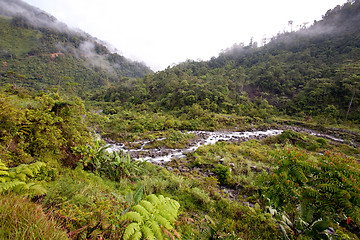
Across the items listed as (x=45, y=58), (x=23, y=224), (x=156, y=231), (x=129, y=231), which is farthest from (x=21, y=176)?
(x=45, y=58)

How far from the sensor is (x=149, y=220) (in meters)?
2.76

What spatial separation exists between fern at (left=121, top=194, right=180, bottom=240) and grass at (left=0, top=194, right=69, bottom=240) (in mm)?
976

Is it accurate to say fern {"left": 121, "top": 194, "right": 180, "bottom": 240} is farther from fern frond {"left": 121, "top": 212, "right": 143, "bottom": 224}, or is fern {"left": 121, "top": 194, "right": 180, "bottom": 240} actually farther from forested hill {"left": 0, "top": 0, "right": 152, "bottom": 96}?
forested hill {"left": 0, "top": 0, "right": 152, "bottom": 96}

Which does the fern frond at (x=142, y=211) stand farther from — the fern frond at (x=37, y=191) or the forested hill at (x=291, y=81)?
the forested hill at (x=291, y=81)

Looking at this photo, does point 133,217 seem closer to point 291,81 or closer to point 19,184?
point 19,184

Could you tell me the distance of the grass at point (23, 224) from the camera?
1.50 m

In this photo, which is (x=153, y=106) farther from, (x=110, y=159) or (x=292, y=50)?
(x=292, y=50)

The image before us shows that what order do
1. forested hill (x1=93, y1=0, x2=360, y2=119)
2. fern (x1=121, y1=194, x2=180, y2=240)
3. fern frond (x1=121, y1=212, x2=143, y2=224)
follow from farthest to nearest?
forested hill (x1=93, y1=0, x2=360, y2=119) → fern frond (x1=121, y1=212, x2=143, y2=224) → fern (x1=121, y1=194, x2=180, y2=240)

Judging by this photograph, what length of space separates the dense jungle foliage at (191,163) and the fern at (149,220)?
0.02 meters

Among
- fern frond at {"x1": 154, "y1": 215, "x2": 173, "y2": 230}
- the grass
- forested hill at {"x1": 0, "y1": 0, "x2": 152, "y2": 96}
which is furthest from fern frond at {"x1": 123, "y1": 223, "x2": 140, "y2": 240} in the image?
forested hill at {"x1": 0, "y1": 0, "x2": 152, "y2": 96}

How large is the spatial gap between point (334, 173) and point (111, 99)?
182 feet

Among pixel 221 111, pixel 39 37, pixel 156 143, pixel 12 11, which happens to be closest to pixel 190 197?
pixel 156 143

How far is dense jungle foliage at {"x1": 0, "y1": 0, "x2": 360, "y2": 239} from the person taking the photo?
8.31 feet

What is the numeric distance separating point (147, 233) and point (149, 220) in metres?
0.37
